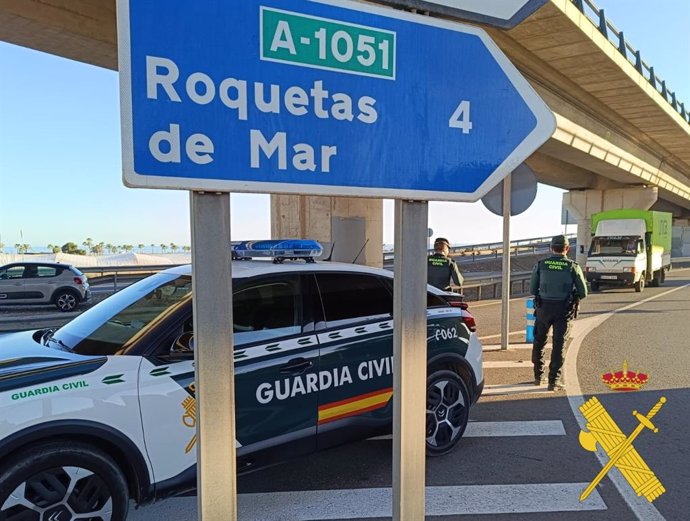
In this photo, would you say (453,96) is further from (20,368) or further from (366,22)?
(20,368)

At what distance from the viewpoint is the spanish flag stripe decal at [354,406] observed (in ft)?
11.7

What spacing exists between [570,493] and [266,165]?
3.55m

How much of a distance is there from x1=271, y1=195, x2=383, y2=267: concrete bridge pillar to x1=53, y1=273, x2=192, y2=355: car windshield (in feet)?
16.7

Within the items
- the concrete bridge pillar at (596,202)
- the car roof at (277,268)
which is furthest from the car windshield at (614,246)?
the car roof at (277,268)

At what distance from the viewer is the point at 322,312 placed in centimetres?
373

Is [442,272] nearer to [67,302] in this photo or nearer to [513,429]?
[513,429]

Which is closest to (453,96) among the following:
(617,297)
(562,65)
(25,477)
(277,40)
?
(277,40)

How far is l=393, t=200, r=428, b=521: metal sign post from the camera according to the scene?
1617mm

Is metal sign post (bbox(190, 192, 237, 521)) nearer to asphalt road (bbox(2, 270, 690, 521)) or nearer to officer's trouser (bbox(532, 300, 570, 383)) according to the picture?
asphalt road (bbox(2, 270, 690, 521))

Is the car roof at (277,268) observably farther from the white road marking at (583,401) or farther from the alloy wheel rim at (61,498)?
the white road marking at (583,401)

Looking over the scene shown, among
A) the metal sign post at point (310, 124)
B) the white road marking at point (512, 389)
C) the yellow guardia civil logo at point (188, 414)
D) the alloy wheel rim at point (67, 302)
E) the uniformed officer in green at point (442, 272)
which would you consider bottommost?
the alloy wheel rim at point (67, 302)

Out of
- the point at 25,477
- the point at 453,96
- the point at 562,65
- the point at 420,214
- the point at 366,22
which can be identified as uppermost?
the point at 562,65

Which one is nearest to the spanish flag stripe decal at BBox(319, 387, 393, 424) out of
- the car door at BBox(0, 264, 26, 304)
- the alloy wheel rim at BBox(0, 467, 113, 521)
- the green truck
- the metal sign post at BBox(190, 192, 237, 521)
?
the alloy wheel rim at BBox(0, 467, 113, 521)

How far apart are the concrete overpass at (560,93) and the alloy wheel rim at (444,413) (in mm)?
4901
